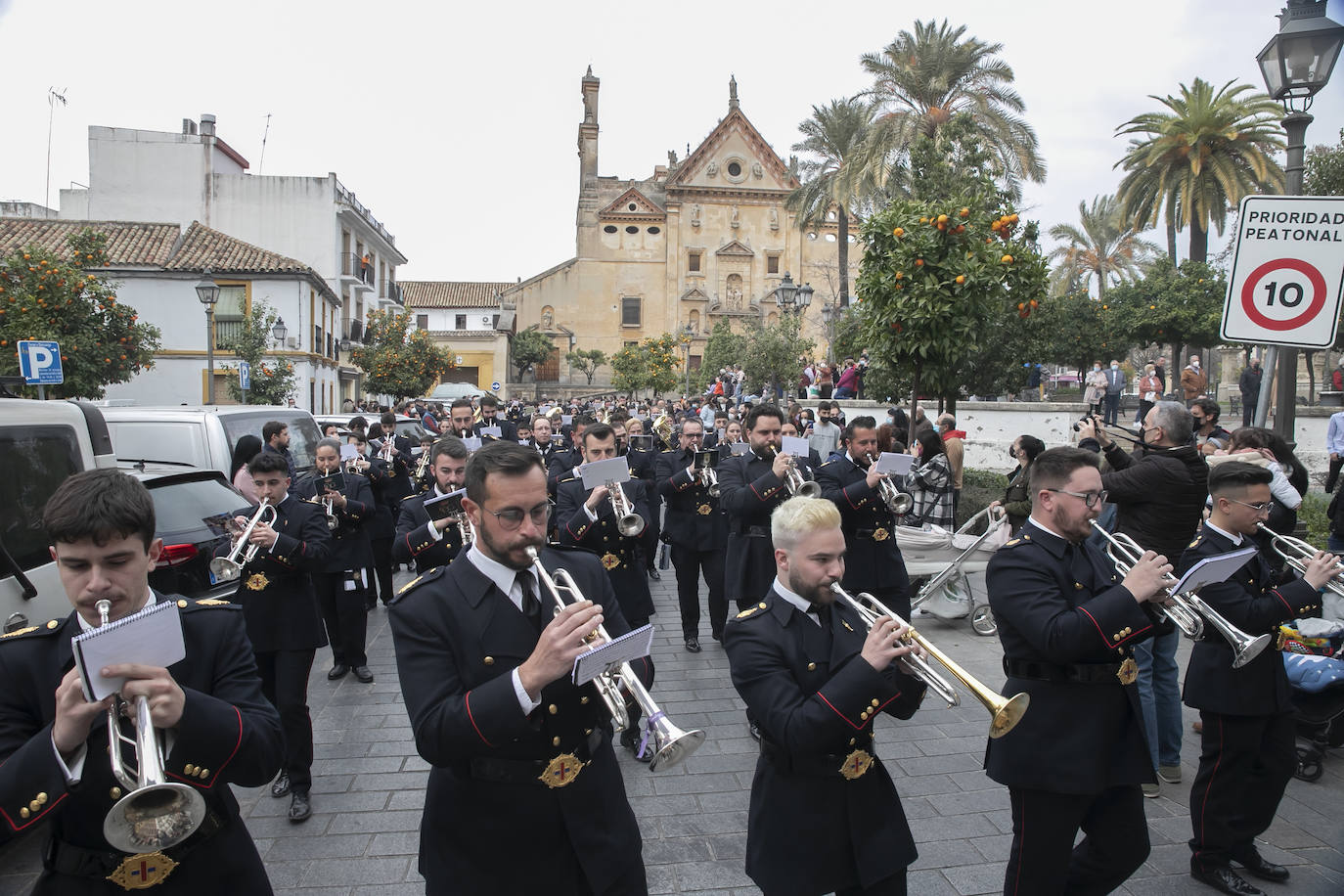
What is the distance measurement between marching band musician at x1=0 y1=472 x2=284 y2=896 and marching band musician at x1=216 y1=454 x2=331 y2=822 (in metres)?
2.70

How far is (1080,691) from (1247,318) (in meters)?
3.10

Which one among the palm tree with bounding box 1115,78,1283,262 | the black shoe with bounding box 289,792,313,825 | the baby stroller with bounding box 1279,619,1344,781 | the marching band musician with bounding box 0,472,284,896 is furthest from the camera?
the palm tree with bounding box 1115,78,1283,262

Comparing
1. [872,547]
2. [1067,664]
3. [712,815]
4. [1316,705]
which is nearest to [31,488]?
[712,815]

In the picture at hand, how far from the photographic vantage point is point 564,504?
6738 mm

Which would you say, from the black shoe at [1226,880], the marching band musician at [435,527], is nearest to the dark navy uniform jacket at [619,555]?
the marching band musician at [435,527]

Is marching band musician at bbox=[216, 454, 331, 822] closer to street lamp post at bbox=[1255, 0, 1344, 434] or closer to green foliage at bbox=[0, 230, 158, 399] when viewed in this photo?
street lamp post at bbox=[1255, 0, 1344, 434]

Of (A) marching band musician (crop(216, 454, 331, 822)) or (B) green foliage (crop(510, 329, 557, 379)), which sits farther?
(B) green foliage (crop(510, 329, 557, 379))

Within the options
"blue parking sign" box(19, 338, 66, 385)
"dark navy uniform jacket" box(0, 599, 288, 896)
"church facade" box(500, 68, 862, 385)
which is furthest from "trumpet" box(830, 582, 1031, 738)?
"church facade" box(500, 68, 862, 385)

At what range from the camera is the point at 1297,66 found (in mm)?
6020

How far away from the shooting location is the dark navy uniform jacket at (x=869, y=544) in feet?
20.5

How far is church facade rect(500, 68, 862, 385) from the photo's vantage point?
227 feet

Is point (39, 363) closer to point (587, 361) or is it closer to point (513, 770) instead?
point (513, 770)

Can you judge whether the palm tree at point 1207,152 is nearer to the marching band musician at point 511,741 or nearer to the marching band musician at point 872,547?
the marching band musician at point 872,547

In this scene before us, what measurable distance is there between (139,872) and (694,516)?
20.0 ft
